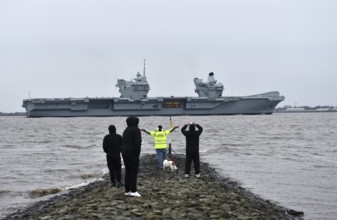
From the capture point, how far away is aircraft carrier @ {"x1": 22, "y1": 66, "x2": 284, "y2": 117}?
96.7 meters

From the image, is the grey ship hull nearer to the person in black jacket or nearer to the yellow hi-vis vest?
the yellow hi-vis vest

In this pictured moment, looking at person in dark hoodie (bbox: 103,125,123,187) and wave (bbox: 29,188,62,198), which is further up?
person in dark hoodie (bbox: 103,125,123,187)

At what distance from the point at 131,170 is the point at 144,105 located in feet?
297

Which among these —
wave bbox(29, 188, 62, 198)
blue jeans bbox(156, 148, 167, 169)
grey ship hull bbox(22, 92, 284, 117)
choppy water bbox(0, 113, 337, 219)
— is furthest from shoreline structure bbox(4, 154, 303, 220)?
grey ship hull bbox(22, 92, 284, 117)

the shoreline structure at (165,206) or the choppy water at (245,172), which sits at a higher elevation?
the shoreline structure at (165,206)

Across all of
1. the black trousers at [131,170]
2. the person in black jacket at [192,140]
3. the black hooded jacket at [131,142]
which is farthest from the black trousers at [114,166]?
the person in black jacket at [192,140]

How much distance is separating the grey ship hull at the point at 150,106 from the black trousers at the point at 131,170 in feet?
286

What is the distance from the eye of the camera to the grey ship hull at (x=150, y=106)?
318 ft

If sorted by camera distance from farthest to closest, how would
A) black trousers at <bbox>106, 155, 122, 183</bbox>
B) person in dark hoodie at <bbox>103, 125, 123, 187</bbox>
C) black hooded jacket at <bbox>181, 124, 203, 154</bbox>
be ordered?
black hooded jacket at <bbox>181, 124, 203, 154</bbox>
black trousers at <bbox>106, 155, 122, 183</bbox>
person in dark hoodie at <bbox>103, 125, 123, 187</bbox>

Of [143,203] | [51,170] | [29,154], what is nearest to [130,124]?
[143,203]

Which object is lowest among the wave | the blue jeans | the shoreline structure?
the wave

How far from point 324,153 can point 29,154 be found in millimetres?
18370

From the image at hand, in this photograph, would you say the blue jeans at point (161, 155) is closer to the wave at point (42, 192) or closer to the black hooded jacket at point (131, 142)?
the wave at point (42, 192)

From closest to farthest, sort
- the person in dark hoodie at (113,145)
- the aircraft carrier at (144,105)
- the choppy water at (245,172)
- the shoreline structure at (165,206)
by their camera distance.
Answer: the shoreline structure at (165,206), the person in dark hoodie at (113,145), the choppy water at (245,172), the aircraft carrier at (144,105)
